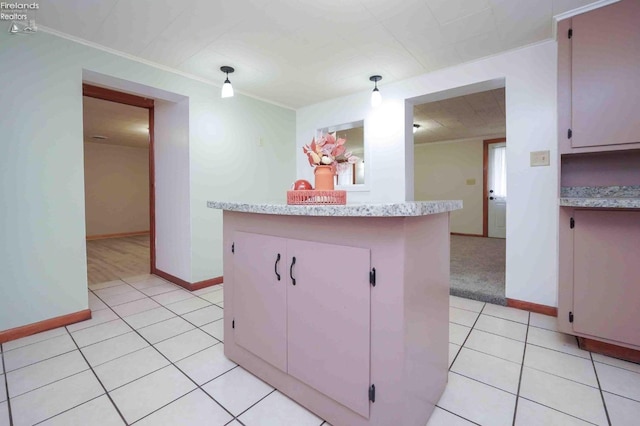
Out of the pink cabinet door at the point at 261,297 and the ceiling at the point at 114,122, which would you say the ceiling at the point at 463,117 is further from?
the ceiling at the point at 114,122

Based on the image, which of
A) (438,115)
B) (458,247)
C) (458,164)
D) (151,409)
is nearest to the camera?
(151,409)

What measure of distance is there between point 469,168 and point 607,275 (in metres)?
5.62

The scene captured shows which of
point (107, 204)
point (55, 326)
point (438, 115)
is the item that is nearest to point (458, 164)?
point (438, 115)

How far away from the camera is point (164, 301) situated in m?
2.79

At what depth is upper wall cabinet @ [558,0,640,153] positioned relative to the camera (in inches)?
68.1

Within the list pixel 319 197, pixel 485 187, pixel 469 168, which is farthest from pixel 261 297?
pixel 469 168

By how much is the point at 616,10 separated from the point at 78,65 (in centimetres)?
395

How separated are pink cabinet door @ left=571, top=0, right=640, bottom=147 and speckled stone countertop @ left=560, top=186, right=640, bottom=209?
39 centimetres

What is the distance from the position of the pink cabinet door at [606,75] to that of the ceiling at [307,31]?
23 cm

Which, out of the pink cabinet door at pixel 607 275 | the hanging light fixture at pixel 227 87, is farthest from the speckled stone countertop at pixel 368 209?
the hanging light fixture at pixel 227 87

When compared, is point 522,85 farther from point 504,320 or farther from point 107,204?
point 107,204

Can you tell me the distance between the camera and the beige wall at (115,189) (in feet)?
22.6

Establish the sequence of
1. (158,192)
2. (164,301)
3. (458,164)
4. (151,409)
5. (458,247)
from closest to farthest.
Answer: (151,409), (164,301), (158,192), (458,247), (458,164)

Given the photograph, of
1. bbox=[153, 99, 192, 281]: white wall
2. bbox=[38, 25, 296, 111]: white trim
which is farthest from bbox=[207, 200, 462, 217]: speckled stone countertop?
bbox=[38, 25, 296, 111]: white trim
